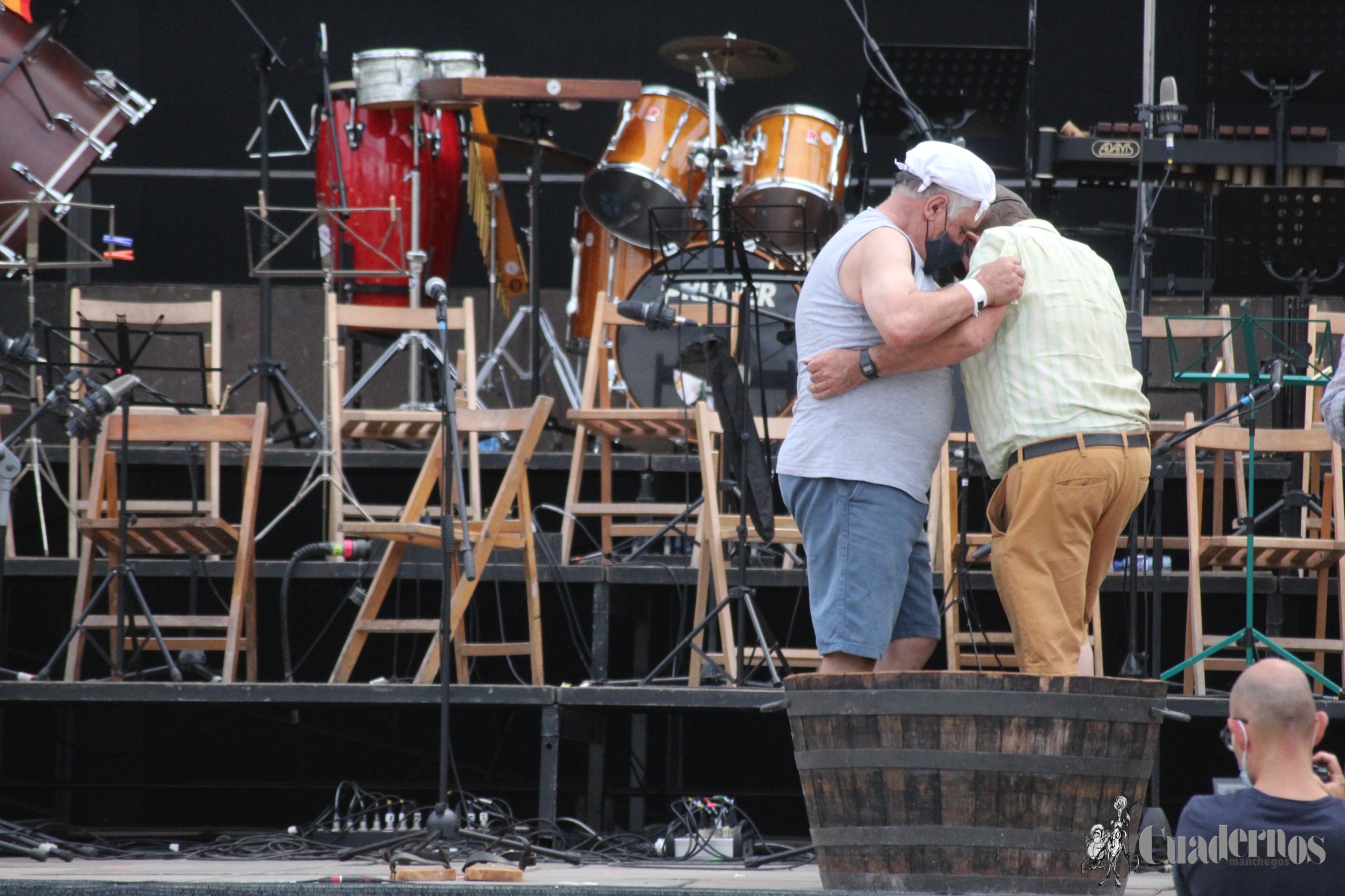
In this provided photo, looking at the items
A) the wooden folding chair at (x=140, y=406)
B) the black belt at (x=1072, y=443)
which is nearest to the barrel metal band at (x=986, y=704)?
the black belt at (x=1072, y=443)

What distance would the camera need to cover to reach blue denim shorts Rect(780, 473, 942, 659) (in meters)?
2.87

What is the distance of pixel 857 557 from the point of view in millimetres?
2883

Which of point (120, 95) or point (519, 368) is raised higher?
point (120, 95)

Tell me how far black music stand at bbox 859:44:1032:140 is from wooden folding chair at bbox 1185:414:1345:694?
1.53 metres

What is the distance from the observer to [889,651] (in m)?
3.06

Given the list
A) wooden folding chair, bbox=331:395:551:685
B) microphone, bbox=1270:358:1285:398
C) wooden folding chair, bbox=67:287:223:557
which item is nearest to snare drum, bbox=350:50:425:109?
wooden folding chair, bbox=67:287:223:557

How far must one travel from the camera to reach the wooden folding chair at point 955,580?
16.1 ft

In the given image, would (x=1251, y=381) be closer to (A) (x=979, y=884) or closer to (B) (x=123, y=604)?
(A) (x=979, y=884)

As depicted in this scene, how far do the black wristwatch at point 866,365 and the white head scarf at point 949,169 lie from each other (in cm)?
35

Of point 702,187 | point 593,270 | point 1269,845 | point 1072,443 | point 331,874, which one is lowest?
point 331,874

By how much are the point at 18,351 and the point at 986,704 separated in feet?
8.70

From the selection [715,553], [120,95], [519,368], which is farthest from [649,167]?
[715,553]

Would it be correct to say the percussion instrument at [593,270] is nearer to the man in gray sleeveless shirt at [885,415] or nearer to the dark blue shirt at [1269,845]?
the man in gray sleeveless shirt at [885,415]

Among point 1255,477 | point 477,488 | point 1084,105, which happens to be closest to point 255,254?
point 477,488
